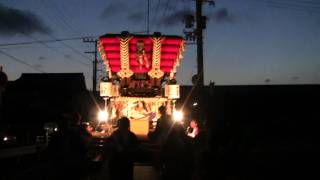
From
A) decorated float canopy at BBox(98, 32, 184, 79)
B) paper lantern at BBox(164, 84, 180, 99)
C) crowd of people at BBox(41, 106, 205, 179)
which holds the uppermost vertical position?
decorated float canopy at BBox(98, 32, 184, 79)

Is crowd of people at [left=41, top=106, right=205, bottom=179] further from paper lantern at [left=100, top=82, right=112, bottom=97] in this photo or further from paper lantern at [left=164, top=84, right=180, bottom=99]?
paper lantern at [left=164, top=84, right=180, bottom=99]

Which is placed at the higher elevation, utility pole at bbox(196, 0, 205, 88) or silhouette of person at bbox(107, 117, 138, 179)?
utility pole at bbox(196, 0, 205, 88)

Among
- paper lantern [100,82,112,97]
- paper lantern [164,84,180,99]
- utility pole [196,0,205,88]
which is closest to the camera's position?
paper lantern [100,82,112,97]

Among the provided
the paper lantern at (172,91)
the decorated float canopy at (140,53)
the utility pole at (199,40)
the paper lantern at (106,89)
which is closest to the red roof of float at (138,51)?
the decorated float canopy at (140,53)

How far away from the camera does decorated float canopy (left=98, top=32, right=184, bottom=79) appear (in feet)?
64.0

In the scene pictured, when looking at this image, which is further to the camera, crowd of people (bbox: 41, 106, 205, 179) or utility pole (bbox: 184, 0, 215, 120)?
utility pole (bbox: 184, 0, 215, 120)

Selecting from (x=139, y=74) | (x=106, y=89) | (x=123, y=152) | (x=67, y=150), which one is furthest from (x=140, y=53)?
(x=67, y=150)

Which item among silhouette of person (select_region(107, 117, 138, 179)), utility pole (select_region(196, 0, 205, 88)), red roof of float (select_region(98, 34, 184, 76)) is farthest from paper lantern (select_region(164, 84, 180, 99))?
silhouette of person (select_region(107, 117, 138, 179))

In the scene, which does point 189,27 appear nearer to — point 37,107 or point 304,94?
point 304,94

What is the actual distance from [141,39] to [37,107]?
3632 cm

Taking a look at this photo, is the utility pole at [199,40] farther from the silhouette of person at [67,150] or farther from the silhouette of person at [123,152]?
the silhouette of person at [67,150]

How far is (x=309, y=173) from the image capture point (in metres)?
14.1

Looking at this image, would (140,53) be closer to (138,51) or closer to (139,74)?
(138,51)

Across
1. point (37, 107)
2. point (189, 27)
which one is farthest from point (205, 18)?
point (37, 107)
